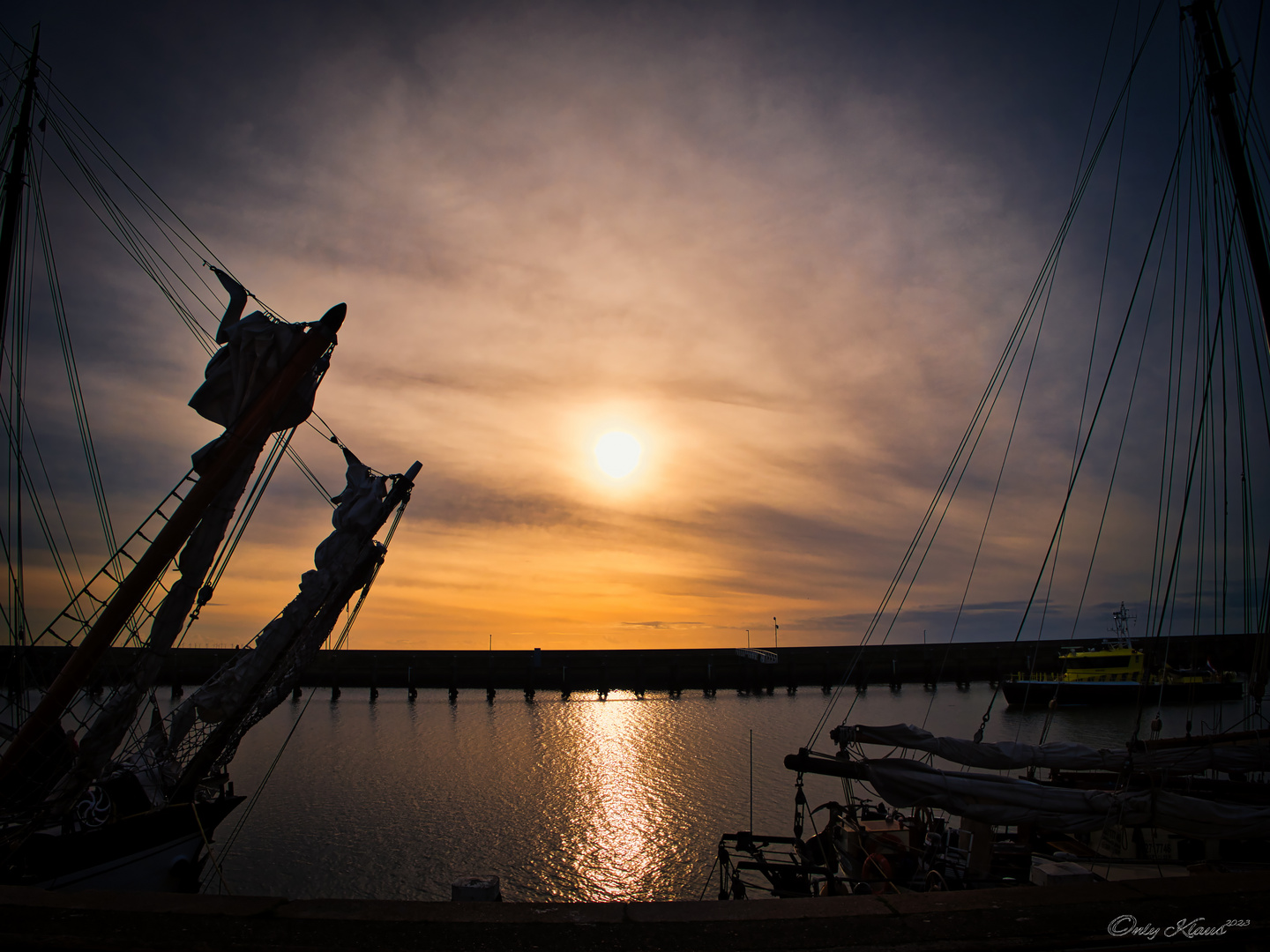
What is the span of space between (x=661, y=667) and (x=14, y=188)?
90.7 meters

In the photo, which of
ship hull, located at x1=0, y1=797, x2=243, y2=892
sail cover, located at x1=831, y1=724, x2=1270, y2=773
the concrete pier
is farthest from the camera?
ship hull, located at x1=0, y1=797, x2=243, y2=892

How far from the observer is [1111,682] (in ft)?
197

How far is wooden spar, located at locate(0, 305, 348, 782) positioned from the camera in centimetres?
1414

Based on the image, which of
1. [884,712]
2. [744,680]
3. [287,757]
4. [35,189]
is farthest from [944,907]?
[744,680]

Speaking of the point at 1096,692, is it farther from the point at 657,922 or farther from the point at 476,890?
the point at 657,922

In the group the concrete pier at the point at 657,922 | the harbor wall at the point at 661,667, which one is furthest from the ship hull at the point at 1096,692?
the concrete pier at the point at 657,922

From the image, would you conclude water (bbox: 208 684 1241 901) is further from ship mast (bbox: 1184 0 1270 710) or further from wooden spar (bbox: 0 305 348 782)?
ship mast (bbox: 1184 0 1270 710)

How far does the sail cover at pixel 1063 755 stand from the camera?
14.5 m

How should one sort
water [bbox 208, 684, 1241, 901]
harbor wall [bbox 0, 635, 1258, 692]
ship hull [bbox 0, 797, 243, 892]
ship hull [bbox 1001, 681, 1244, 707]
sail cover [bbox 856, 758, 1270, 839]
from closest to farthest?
sail cover [bbox 856, 758, 1270, 839] < ship hull [bbox 0, 797, 243, 892] < water [bbox 208, 684, 1241, 901] < ship hull [bbox 1001, 681, 1244, 707] < harbor wall [bbox 0, 635, 1258, 692]

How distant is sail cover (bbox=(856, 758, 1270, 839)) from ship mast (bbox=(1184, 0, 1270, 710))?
5187 mm

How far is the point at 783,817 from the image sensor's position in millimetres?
26188

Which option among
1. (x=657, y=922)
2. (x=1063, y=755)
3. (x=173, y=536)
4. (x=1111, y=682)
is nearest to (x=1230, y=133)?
(x=1063, y=755)

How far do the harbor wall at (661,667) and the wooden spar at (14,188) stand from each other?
71.7 meters

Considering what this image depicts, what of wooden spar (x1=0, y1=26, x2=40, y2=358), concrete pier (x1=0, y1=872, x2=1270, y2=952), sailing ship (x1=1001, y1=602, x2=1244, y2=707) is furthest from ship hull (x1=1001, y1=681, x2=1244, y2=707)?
wooden spar (x1=0, y1=26, x2=40, y2=358)
